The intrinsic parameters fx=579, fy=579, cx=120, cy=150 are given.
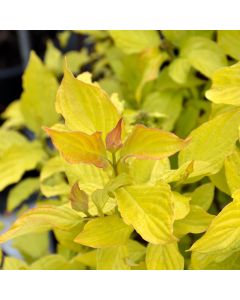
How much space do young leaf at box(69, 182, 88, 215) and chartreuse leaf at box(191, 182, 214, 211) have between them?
120 millimetres

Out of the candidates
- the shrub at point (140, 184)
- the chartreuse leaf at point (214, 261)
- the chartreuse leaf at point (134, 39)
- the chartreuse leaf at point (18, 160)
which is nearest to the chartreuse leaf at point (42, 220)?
the shrub at point (140, 184)

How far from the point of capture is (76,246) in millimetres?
632

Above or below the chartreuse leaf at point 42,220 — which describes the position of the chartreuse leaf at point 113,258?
below

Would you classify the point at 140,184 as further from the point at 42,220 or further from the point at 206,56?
the point at 206,56

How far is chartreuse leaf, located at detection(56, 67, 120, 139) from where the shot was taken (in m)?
0.46

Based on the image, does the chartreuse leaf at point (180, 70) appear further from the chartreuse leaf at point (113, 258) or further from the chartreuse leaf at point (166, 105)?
the chartreuse leaf at point (113, 258)

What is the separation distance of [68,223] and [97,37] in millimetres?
722

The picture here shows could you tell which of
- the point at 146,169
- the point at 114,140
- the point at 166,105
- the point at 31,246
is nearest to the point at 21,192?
the point at 31,246

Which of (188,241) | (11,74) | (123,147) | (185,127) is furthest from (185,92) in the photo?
(11,74)

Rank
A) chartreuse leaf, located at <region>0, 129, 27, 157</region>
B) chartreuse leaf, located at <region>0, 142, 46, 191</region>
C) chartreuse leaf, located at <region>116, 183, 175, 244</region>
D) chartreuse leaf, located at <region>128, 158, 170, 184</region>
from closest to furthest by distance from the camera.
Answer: chartreuse leaf, located at <region>116, 183, 175, 244</region> < chartreuse leaf, located at <region>128, 158, 170, 184</region> < chartreuse leaf, located at <region>0, 142, 46, 191</region> < chartreuse leaf, located at <region>0, 129, 27, 157</region>

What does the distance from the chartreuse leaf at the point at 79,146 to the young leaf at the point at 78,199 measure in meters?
0.03

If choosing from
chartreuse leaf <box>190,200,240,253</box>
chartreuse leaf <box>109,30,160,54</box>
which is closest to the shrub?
chartreuse leaf <box>190,200,240,253</box>

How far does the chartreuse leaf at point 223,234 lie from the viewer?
42cm

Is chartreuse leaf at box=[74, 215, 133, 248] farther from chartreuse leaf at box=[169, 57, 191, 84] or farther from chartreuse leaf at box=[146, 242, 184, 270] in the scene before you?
→ chartreuse leaf at box=[169, 57, 191, 84]
